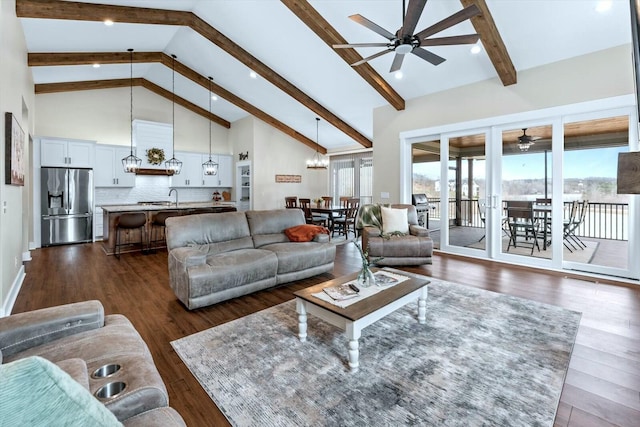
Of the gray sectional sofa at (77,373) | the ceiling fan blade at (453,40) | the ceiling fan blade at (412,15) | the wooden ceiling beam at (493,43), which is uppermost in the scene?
the wooden ceiling beam at (493,43)

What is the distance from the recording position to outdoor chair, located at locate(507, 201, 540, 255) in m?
5.09

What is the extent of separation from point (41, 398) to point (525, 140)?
5981 millimetres

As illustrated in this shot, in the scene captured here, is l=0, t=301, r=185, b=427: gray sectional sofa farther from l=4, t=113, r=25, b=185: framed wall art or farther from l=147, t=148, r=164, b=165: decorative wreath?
l=147, t=148, r=164, b=165: decorative wreath

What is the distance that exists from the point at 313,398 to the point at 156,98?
9.27 meters

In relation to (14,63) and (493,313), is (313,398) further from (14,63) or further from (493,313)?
(14,63)

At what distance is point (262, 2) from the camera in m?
4.62

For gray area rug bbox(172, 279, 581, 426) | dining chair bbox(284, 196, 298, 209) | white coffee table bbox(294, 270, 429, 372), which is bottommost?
gray area rug bbox(172, 279, 581, 426)

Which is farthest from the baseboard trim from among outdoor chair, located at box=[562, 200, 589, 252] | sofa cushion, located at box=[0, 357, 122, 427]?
outdoor chair, located at box=[562, 200, 589, 252]

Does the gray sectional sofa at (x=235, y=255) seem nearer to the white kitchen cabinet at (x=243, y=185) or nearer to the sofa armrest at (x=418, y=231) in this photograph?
the sofa armrest at (x=418, y=231)

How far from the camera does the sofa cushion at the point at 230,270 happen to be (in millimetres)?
3123

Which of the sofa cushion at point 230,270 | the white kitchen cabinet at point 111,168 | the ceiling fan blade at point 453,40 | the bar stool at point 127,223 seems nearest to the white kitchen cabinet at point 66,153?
the white kitchen cabinet at point 111,168

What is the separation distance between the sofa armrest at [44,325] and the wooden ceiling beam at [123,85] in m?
7.49

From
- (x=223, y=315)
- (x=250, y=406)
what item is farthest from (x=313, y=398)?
(x=223, y=315)

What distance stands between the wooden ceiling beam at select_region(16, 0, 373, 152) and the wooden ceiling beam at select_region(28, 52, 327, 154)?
67.1 inches
